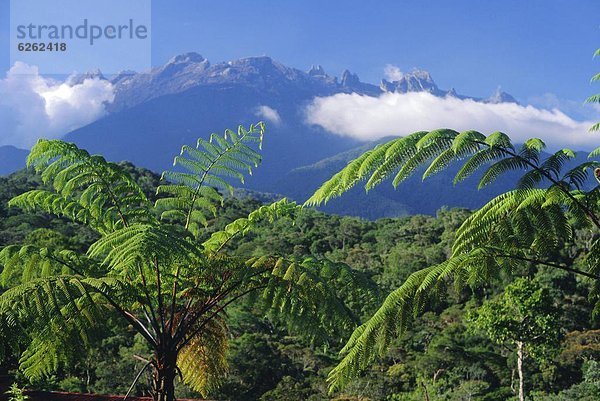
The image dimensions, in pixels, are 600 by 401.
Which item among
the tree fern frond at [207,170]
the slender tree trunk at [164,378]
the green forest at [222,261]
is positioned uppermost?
the tree fern frond at [207,170]

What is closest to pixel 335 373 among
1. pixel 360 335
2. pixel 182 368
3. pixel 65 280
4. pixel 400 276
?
pixel 360 335

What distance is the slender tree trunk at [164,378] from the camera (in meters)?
4.70

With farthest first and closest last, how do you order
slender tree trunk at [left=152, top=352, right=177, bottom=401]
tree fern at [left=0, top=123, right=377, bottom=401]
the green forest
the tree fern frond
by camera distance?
the tree fern frond
slender tree trunk at [left=152, top=352, right=177, bottom=401]
tree fern at [left=0, top=123, right=377, bottom=401]
the green forest

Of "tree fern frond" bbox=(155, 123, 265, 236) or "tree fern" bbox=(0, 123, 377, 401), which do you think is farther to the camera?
"tree fern frond" bbox=(155, 123, 265, 236)

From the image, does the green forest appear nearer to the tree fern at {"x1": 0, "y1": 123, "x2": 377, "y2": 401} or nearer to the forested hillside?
the tree fern at {"x1": 0, "y1": 123, "x2": 377, "y2": 401}

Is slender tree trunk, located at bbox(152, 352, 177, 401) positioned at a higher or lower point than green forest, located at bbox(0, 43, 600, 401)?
lower

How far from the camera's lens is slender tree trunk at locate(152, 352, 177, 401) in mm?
4703

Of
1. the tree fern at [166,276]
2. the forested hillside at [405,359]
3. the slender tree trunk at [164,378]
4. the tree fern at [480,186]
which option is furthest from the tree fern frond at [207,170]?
the tree fern at [480,186]

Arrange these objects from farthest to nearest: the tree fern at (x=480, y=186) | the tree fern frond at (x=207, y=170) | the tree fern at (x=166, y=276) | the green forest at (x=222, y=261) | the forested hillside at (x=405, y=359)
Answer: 1. the forested hillside at (x=405, y=359)
2. the tree fern frond at (x=207, y=170)
3. the tree fern at (x=166, y=276)
4. the green forest at (x=222, y=261)
5. the tree fern at (x=480, y=186)

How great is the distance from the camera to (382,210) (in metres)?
175

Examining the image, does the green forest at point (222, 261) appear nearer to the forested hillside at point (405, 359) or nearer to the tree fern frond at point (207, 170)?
the tree fern frond at point (207, 170)

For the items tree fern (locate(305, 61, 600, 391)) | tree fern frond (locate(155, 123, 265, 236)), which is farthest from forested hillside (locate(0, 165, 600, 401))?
tree fern (locate(305, 61, 600, 391))

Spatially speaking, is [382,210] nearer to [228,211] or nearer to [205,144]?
[228,211]

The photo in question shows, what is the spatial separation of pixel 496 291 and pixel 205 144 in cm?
2604
